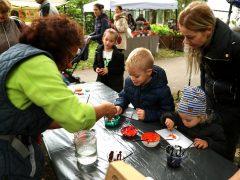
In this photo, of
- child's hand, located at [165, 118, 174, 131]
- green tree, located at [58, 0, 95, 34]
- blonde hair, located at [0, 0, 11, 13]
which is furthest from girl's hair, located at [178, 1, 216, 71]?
green tree, located at [58, 0, 95, 34]

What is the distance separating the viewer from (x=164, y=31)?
11.0 metres

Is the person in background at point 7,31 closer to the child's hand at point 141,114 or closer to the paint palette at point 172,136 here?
the child's hand at point 141,114

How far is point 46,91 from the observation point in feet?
3.64

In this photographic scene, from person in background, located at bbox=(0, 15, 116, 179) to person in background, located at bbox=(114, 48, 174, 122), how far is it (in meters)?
0.74

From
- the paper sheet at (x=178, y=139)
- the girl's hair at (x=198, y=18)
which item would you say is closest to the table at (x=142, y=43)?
the girl's hair at (x=198, y=18)

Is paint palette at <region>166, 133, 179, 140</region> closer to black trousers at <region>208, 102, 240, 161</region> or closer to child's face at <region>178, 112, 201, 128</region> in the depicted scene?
child's face at <region>178, 112, 201, 128</region>

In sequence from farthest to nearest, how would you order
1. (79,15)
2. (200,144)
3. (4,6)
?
(79,15), (4,6), (200,144)

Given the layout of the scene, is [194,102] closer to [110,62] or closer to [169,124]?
[169,124]

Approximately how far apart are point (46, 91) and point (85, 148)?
24.5 inches

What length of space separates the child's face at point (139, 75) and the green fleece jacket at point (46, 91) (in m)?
1.01

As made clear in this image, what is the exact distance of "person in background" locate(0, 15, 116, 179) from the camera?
113 centimetres

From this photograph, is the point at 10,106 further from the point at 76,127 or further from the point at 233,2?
the point at 233,2

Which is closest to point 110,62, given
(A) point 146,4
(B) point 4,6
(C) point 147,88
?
(B) point 4,6

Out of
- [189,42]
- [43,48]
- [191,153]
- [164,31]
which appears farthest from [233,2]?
[164,31]
